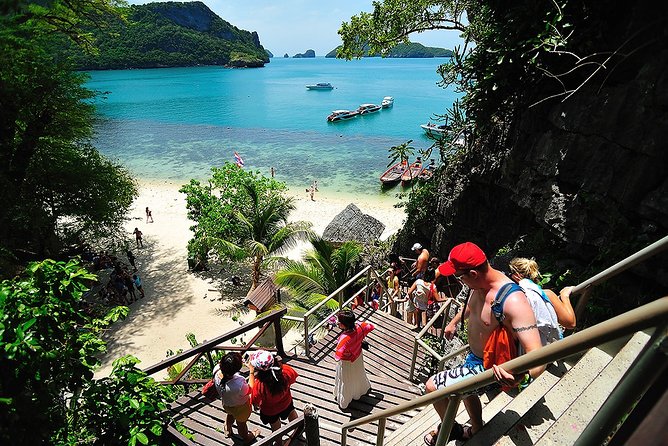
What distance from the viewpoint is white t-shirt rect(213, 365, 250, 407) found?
454 cm

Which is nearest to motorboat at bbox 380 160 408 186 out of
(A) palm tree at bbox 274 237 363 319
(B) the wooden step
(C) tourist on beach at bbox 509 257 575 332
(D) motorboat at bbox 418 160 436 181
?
(D) motorboat at bbox 418 160 436 181

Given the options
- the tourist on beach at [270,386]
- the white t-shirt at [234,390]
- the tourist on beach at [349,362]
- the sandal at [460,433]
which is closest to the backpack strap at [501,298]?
the sandal at [460,433]

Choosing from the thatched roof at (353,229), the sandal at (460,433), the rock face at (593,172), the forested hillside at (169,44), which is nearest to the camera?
the sandal at (460,433)

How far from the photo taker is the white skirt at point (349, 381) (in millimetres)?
5367

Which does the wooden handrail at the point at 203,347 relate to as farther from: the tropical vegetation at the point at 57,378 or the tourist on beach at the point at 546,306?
the tourist on beach at the point at 546,306

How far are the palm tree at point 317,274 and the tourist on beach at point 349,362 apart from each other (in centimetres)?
501

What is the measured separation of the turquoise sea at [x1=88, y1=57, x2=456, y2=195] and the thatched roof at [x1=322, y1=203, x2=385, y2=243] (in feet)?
34.2

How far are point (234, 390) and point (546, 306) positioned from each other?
12.4ft

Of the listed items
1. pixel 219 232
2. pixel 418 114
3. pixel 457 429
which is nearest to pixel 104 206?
pixel 219 232

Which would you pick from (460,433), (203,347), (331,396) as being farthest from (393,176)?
(460,433)

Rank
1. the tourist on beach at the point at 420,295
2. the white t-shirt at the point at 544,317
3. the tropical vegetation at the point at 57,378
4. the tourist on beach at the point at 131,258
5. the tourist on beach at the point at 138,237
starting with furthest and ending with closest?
the tourist on beach at the point at 138,237
the tourist on beach at the point at 131,258
the tourist on beach at the point at 420,295
the white t-shirt at the point at 544,317
the tropical vegetation at the point at 57,378

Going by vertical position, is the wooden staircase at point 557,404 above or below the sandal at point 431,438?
above

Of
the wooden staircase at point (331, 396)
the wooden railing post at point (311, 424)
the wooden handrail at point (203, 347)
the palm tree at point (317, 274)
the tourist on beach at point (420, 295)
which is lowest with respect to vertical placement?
the palm tree at point (317, 274)

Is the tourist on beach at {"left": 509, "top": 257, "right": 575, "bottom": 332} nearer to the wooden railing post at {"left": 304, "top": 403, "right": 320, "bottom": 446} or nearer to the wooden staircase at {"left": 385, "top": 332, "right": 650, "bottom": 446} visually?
the wooden staircase at {"left": 385, "top": 332, "right": 650, "bottom": 446}
